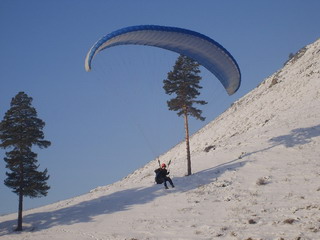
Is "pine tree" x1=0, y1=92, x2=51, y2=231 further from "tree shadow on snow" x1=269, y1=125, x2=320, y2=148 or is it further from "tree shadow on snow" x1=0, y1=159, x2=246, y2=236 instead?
"tree shadow on snow" x1=269, y1=125, x2=320, y2=148

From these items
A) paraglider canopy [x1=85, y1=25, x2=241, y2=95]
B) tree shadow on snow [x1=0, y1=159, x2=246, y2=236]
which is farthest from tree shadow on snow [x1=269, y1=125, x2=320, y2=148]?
paraglider canopy [x1=85, y1=25, x2=241, y2=95]

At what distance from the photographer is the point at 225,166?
25.9 metres

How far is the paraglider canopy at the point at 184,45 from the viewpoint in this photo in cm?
1911

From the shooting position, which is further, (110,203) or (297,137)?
(297,137)

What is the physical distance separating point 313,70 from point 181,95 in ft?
119

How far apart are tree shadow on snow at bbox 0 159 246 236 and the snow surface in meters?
0.07

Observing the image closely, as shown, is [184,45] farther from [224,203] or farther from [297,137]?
[297,137]

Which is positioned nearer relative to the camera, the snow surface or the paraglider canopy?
the snow surface

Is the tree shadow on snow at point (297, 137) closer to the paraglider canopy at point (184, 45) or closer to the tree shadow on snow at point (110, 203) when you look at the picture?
the tree shadow on snow at point (110, 203)

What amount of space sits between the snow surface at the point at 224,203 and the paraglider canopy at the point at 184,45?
621 cm

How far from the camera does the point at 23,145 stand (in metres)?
22.6

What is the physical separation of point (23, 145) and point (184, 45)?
1223cm

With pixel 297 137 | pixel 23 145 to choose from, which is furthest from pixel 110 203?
pixel 297 137

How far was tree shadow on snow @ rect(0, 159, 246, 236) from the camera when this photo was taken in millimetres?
20578
